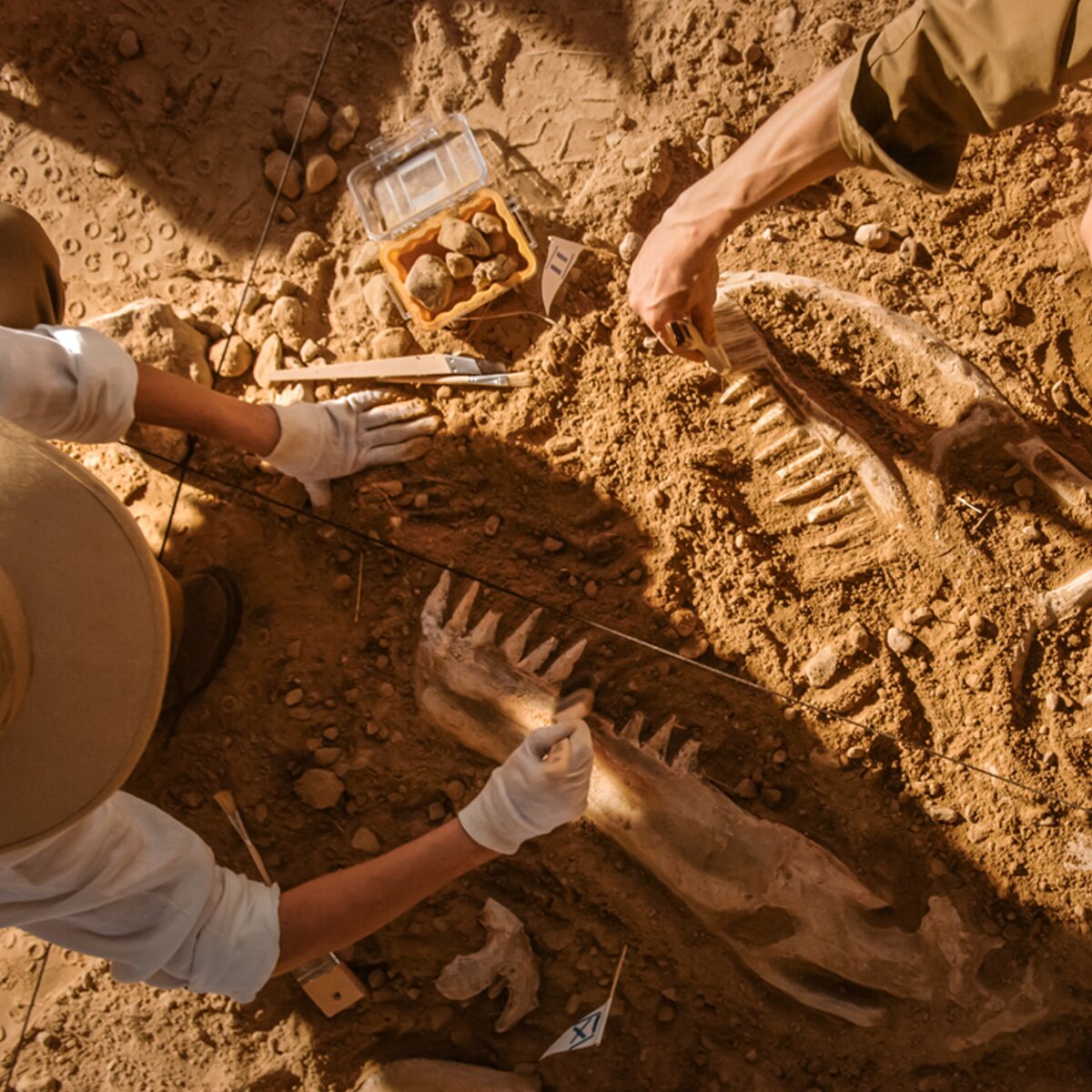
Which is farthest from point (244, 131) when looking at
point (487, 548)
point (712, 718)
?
point (712, 718)

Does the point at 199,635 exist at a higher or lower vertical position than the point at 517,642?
lower

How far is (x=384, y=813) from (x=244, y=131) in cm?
220

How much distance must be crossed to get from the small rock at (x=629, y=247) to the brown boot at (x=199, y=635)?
1483mm

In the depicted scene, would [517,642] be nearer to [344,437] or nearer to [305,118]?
[344,437]

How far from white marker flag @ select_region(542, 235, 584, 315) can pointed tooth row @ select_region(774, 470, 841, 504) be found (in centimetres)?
86

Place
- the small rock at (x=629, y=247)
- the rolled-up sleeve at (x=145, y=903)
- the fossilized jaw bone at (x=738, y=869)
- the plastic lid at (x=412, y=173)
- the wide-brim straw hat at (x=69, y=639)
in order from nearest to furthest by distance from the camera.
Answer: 1. the wide-brim straw hat at (x=69, y=639)
2. the rolled-up sleeve at (x=145, y=903)
3. the fossilized jaw bone at (x=738, y=869)
4. the small rock at (x=629, y=247)
5. the plastic lid at (x=412, y=173)

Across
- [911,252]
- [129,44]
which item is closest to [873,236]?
[911,252]

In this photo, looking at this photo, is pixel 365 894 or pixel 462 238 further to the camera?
pixel 462 238

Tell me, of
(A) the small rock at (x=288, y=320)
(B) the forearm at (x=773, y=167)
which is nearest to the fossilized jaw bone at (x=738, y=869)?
(A) the small rock at (x=288, y=320)

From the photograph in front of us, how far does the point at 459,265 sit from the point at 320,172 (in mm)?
632

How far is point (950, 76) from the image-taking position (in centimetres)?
161

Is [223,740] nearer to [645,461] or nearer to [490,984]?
[490,984]

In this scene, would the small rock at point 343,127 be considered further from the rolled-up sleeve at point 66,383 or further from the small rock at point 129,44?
the rolled-up sleeve at point 66,383

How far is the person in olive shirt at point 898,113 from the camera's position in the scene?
4.98ft
